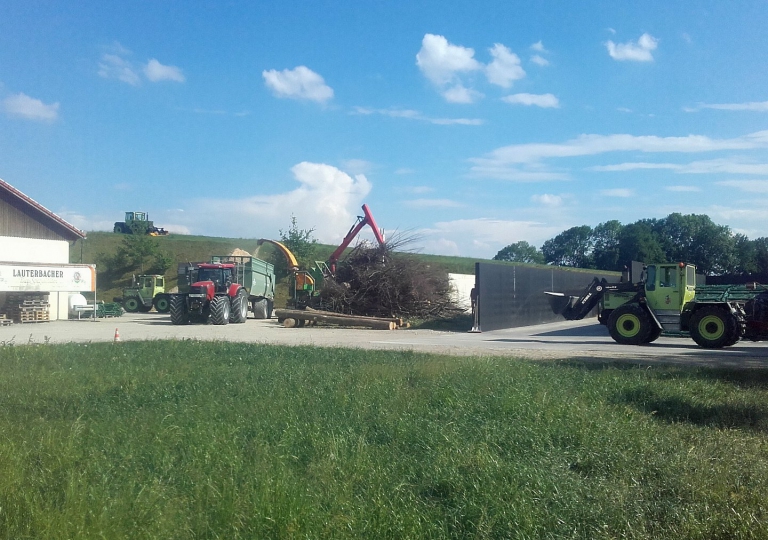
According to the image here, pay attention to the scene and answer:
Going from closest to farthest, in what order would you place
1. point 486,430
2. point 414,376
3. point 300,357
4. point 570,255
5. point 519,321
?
point 486,430, point 414,376, point 300,357, point 519,321, point 570,255

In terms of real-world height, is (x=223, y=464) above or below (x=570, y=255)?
below

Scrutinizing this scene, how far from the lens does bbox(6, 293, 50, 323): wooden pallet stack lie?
101 feet

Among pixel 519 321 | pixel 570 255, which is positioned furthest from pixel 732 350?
pixel 570 255

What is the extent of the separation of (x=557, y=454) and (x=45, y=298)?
3134cm

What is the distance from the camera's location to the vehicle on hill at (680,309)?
18391 millimetres

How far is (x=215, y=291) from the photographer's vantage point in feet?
93.5

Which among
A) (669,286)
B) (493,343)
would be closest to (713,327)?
(669,286)

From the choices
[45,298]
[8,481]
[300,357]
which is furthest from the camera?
[45,298]

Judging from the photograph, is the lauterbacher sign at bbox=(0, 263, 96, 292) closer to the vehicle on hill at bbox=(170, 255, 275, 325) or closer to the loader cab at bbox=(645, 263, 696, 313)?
the vehicle on hill at bbox=(170, 255, 275, 325)

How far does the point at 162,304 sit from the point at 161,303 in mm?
115

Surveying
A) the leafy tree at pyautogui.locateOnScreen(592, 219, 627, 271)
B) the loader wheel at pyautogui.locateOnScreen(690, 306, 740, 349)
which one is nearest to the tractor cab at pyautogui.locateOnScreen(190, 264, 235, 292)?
the loader wheel at pyautogui.locateOnScreen(690, 306, 740, 349)

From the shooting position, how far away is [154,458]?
20.3 feet

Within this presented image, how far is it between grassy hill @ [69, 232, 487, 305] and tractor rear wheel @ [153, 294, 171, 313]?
1381 cm

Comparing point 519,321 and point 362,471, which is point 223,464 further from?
point 519,321
